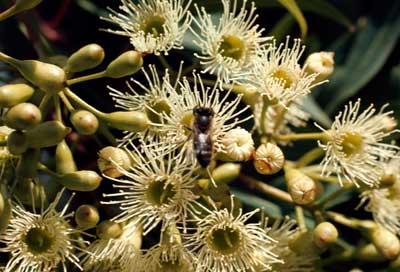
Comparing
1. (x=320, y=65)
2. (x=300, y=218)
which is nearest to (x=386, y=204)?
(x=300, y=218)

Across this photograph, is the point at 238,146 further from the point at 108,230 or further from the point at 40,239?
the point at 40,239

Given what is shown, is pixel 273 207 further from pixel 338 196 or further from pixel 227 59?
pixel 227 59

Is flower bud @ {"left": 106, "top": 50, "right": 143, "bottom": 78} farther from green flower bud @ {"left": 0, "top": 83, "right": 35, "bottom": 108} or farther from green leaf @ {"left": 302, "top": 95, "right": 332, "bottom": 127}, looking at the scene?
green leaf @ {"left": 302, "top": 95, "right": 332, "bottom": 127}

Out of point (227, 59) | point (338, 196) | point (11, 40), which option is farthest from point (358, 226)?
point (11, 40)

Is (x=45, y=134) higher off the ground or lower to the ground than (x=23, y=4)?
lower

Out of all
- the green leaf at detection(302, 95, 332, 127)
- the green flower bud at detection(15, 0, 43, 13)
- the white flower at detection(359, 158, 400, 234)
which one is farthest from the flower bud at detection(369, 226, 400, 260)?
the green flower bud at detection(15, 0, 43, 13)

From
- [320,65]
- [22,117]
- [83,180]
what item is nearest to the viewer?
[22,117]
